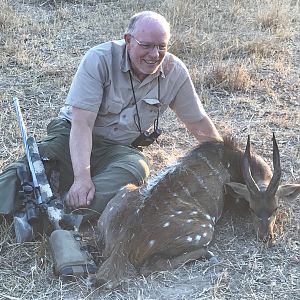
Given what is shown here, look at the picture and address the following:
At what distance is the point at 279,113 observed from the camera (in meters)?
7.55

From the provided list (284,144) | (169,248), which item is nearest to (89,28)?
(284,144)

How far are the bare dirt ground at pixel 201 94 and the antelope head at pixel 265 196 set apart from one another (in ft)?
0.38

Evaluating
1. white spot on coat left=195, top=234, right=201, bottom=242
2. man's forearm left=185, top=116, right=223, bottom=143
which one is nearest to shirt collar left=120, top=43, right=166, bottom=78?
man's forearm left=185, top=116, right=223, bottom=143

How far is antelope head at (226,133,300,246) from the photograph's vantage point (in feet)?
16.4

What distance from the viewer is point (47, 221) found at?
16.4 ft

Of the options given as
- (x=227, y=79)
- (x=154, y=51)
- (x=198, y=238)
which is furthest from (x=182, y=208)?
(x=227, y=79)

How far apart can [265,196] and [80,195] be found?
55.8 inches

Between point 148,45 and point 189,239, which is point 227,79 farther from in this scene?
point 189,239

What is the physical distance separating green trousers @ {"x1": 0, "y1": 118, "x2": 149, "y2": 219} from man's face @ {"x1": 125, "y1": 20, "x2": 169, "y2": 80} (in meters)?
0.75

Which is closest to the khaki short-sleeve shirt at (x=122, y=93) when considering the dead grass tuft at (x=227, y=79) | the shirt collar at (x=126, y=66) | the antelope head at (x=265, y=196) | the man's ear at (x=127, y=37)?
the shirt collar at (x=126, y=66)

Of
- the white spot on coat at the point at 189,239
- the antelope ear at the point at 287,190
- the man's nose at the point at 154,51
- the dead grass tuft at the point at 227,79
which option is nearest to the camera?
the white spot on coat at the point at 189,239

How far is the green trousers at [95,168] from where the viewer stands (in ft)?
17.1

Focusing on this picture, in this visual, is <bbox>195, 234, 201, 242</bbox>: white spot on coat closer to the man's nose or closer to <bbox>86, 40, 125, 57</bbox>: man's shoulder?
the man's nose

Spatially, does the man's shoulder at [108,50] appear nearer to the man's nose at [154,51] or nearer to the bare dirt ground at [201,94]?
the man's nose at [154,51]
